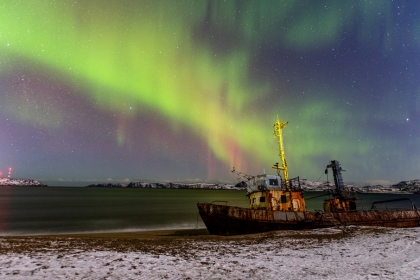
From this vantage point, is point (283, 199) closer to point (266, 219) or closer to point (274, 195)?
point (274, 195)

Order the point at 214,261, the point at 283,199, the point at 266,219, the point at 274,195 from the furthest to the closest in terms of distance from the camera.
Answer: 1. the point at 283,199
2. the point at 274,195
3. the point at 266,219
4. the point at 214,261

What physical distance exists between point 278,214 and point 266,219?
1279 millimetres

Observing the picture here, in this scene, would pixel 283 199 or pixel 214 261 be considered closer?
pixel 214 261

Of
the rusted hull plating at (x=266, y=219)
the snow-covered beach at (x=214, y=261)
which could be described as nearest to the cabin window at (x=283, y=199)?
the rusted hull plating at (x=266, y=219)

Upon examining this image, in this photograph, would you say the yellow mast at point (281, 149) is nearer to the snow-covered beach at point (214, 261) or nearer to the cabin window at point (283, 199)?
the cabin window at point (283, 199)

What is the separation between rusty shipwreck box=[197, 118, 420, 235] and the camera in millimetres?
22594

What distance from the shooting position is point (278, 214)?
22.7 metres

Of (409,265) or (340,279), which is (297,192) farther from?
(340,279)

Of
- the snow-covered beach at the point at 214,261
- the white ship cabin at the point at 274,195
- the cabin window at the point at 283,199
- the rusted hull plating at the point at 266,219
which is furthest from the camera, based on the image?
the cabin window at the point at 283,199

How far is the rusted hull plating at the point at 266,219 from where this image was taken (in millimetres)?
22422

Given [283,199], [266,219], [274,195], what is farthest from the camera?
[283,199]

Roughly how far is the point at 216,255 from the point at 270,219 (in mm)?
13577

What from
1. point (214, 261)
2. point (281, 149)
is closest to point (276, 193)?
point (281, 149)

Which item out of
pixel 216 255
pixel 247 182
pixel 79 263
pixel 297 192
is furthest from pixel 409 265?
pixel 247 182
